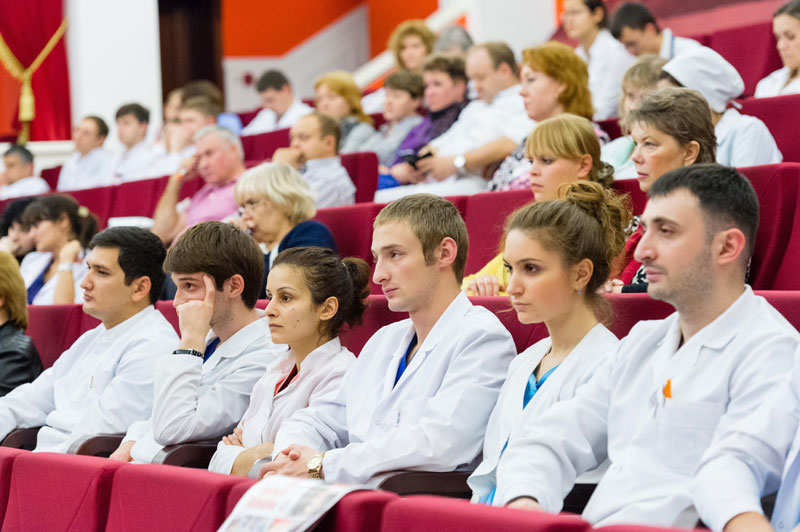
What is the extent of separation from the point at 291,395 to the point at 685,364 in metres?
0.74

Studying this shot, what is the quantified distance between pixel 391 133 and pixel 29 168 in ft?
6.09

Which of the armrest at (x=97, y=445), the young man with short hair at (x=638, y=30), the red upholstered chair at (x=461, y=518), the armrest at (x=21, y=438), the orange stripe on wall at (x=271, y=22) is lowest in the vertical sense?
the armrest at (x=21, y=438)

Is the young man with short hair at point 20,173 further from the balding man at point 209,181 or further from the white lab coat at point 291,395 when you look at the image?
the white lab coat at point 291,395

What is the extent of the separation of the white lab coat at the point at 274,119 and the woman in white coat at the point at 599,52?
4.18ft

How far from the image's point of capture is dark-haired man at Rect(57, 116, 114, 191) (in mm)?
4789

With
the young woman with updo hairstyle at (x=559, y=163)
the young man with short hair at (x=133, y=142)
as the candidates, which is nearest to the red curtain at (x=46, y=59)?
the young man with short hair at (x=133, y=142)

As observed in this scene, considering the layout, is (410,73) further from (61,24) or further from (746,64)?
(61,24)

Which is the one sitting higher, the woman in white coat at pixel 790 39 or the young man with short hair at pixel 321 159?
the woman in white coat at pixel 790 39

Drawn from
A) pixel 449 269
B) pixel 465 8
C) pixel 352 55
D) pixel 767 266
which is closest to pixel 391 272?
pixel 449 269

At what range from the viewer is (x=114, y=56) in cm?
515

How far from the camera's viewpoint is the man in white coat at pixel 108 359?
6.53 feet

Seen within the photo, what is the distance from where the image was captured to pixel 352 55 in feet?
22.9

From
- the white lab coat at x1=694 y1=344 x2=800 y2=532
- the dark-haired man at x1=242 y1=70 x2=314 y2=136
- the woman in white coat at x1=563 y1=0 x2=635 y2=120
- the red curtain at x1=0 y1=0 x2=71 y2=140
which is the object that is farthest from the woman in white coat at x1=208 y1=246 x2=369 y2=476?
the red curtain at x1=0 y1=0 x2=71 y2=140

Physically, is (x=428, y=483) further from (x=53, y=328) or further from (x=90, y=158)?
(x=90, y=158)
